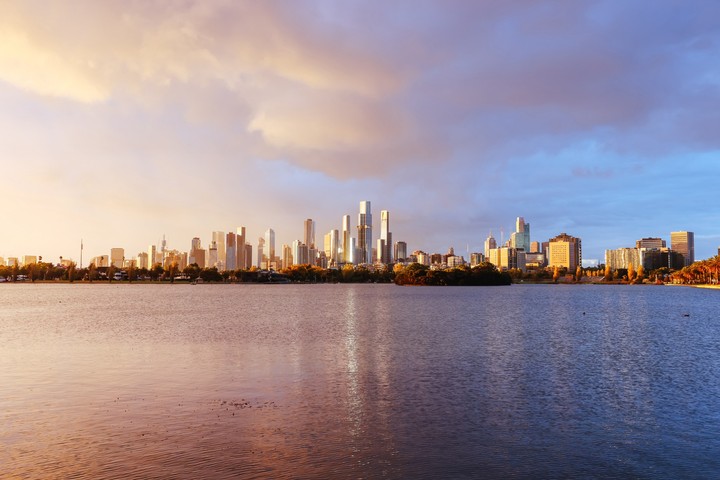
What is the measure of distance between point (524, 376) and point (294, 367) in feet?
67.1

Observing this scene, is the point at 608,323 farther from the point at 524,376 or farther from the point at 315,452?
the point at 315,452

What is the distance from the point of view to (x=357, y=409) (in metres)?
35.6

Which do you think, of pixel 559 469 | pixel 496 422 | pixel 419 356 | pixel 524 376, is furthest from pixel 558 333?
pixel 559 469

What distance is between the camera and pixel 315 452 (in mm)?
26875

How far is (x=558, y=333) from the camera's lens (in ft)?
281

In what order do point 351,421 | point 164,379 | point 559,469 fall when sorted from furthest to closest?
1. point 164,379
2. point 351,421
3. point 559,469

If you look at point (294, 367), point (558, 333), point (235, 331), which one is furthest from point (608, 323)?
point (294, 367)

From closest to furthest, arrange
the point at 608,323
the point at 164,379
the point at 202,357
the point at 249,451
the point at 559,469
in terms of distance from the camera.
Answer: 1. the point at 559,469
2. the point at 249,451
3. the point at 164,379
4. the point at 202,357
5. the point at 608,323

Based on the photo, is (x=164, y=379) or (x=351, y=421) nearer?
(x=351, y=421)

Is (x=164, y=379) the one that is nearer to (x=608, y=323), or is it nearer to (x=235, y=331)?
(x=235, y=331)

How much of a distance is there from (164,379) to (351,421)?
65.7ft

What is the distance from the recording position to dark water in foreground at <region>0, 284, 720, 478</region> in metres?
25.4

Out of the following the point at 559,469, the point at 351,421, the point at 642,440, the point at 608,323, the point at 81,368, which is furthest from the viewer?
the point at 608,323

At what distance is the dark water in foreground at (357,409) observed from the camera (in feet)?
83.4
